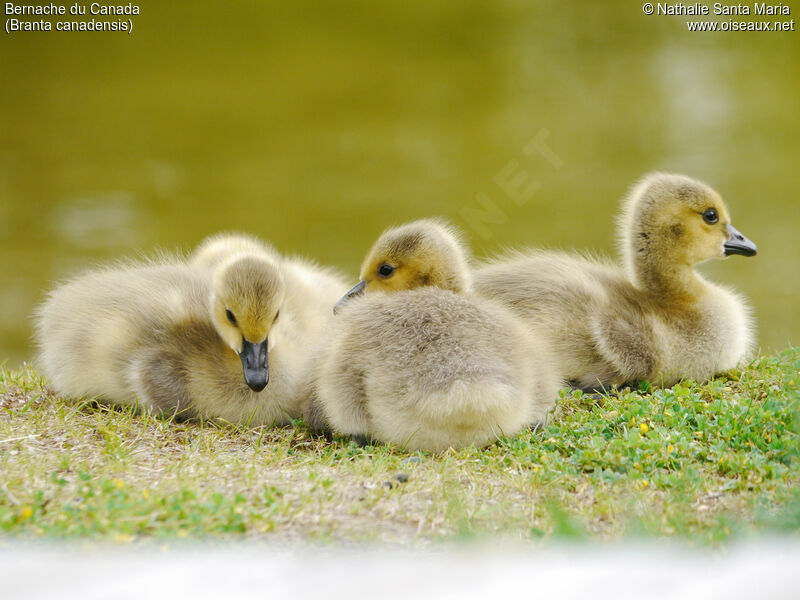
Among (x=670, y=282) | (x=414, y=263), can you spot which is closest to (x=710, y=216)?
(x=670, y=282)

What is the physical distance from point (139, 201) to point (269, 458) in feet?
22.1

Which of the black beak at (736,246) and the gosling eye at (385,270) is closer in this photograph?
the gosling eye at (385,270)

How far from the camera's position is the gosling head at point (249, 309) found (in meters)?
4.01

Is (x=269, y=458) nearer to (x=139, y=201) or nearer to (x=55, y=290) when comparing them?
(x=55, y=290)

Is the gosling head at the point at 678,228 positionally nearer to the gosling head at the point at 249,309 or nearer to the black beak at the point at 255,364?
the gosling head at the point at 249,309

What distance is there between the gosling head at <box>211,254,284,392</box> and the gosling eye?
514 millimetres

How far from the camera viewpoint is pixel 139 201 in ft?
32.4

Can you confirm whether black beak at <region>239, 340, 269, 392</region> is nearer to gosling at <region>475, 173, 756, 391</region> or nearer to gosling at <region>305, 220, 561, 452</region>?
gosling at <region>305, 220, 561, 452</region>

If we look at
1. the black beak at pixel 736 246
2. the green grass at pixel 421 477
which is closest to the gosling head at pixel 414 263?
the green grass at pixel 421 477

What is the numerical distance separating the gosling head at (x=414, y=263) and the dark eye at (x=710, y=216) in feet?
4.21

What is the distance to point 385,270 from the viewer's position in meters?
4.46

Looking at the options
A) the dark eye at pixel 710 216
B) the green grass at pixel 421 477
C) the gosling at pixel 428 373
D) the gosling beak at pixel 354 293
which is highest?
the dark eye at pixel 710 216

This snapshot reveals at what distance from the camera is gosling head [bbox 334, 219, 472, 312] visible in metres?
4.41

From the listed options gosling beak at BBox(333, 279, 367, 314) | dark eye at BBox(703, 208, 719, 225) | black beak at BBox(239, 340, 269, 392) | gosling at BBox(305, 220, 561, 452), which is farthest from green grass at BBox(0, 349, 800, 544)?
dark eye at BBox(703, 208, 719, 225)
